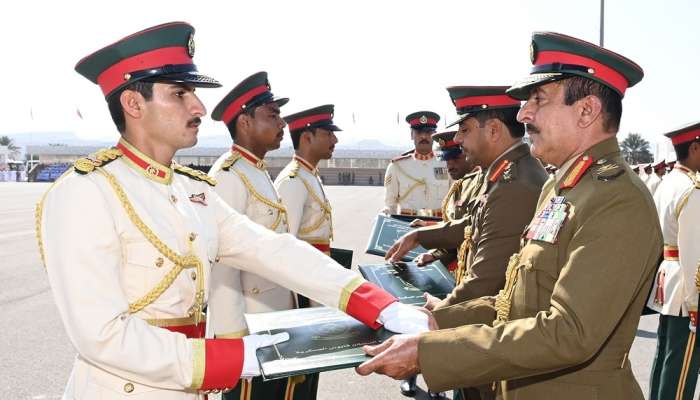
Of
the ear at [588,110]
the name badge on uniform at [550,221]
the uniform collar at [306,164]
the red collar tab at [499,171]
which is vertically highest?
the ear at [588,110]

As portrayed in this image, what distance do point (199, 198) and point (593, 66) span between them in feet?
5.36

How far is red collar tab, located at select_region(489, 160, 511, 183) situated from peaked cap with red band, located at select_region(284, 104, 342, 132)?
2.58m

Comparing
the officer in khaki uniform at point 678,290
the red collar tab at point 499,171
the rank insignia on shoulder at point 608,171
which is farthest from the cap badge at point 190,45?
the officer in khaki uniform at point 678,290

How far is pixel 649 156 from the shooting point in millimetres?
65938

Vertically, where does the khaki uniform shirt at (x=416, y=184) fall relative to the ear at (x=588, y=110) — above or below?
below

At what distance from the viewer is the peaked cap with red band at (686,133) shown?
13.8 ft

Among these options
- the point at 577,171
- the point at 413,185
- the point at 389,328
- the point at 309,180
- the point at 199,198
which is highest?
the point at 577,171

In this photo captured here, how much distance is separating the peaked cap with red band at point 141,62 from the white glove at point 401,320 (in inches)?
44.6

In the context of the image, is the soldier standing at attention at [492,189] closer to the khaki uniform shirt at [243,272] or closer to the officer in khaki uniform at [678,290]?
A: the khaki uniform shirt at [243,272]

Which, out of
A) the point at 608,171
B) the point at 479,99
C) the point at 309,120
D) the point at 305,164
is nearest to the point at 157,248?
the point at 608,171

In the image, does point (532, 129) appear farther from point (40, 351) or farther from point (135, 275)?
point (40, 351)

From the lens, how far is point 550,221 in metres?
2.04

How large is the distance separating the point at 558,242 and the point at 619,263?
0.23m

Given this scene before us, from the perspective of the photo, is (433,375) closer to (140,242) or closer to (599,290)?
(599,290)
